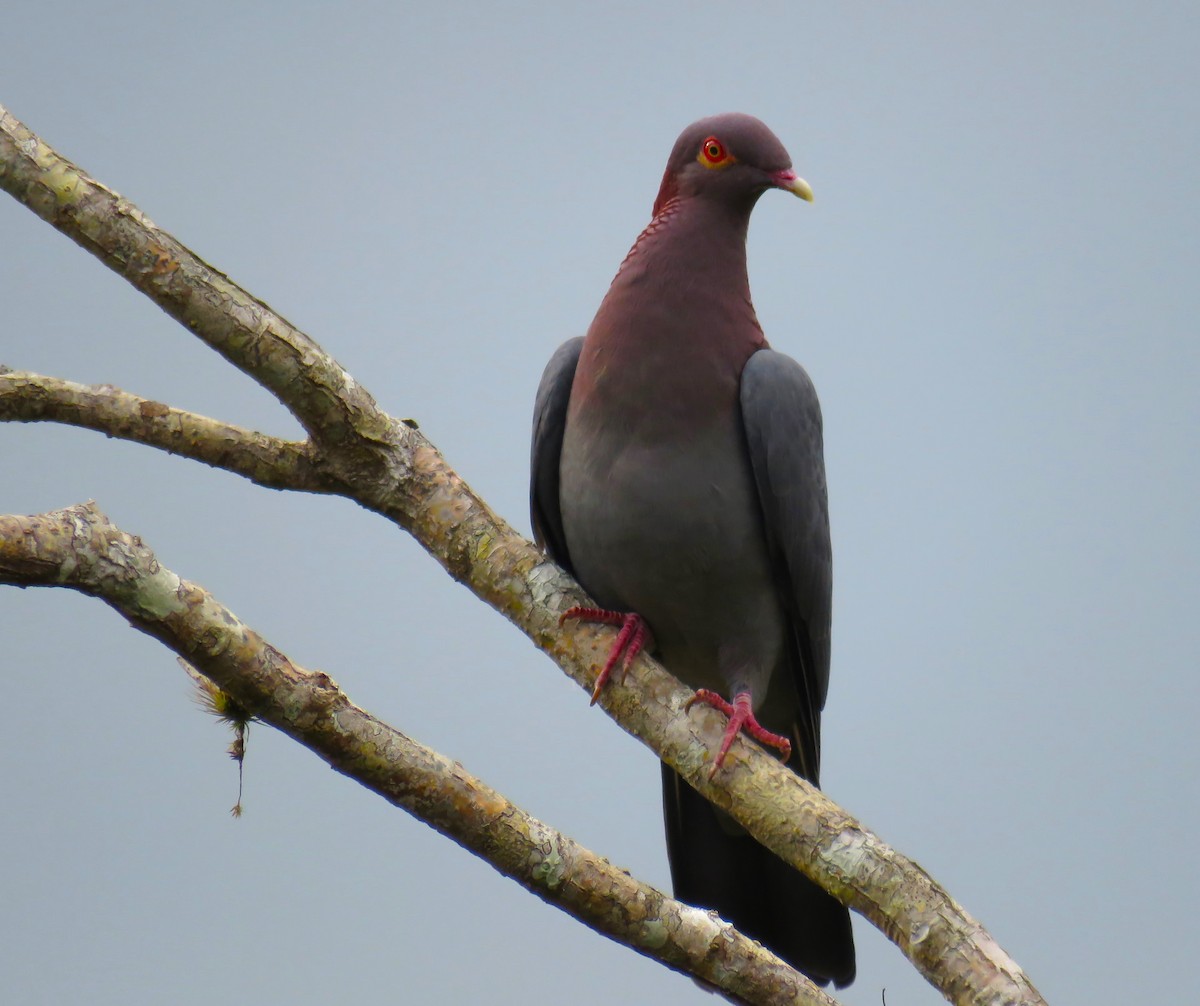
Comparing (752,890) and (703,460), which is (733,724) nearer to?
(703,460)

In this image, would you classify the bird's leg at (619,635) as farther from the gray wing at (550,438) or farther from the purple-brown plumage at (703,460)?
the gray wing at (550,438)

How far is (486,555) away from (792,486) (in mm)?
912

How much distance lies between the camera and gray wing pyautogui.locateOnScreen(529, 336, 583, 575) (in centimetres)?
393

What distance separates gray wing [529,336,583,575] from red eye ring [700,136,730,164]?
687mm

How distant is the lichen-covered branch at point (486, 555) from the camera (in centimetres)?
264

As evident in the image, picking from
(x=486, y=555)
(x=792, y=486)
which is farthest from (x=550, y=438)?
(x=792, y=486)

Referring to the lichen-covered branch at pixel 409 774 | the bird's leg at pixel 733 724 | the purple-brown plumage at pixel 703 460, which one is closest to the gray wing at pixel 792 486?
the purple-brown plumage at pixel 703 460

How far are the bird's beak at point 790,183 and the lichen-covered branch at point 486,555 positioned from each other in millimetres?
1289

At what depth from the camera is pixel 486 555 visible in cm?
338

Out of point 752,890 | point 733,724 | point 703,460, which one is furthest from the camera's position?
point 752,890

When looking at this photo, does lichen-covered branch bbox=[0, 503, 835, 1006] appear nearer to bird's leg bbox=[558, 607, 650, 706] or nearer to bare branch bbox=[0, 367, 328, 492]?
bird's leg bbox=[558, 607, 650, 706]

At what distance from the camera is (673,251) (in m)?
3.73

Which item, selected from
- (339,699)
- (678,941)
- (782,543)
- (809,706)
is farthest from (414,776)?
(809,706)

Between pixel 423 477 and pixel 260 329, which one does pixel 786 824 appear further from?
pixel 260 329
